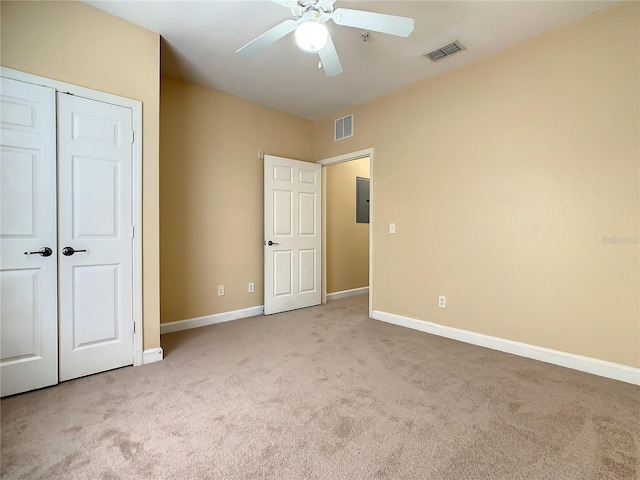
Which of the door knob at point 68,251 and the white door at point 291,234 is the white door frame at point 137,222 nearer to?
the door knob at point 68,251

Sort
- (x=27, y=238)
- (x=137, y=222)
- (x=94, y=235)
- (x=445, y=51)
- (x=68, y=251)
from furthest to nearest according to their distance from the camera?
1. (x=445, y=51)
2. (x=137, y=222)
3. (x=94, y=235)
4. (x=68, y=251)
5. (x=27, y=238)

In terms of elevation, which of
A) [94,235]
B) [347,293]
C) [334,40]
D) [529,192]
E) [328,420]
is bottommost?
[328,420]

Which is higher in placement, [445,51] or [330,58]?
[445,51]

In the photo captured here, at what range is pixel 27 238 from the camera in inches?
79.9

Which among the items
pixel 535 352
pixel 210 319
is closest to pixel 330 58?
pixel 535 352

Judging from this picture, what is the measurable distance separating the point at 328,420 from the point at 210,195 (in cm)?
278

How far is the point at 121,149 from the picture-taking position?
2.38m

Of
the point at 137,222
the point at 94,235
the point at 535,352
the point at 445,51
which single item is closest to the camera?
the point at 94,235

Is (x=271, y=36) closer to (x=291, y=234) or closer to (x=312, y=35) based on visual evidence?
(x=312, y=35)

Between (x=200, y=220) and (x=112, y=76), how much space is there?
1588mm

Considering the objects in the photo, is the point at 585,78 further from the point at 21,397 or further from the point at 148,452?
the point at 21,397

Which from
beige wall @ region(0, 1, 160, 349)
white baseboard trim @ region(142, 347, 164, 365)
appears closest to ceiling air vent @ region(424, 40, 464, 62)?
beige wall @ region(0, 1, 160, 349)

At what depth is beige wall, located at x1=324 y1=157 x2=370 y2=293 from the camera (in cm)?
491

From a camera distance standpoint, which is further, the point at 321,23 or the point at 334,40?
the point at 334,40
